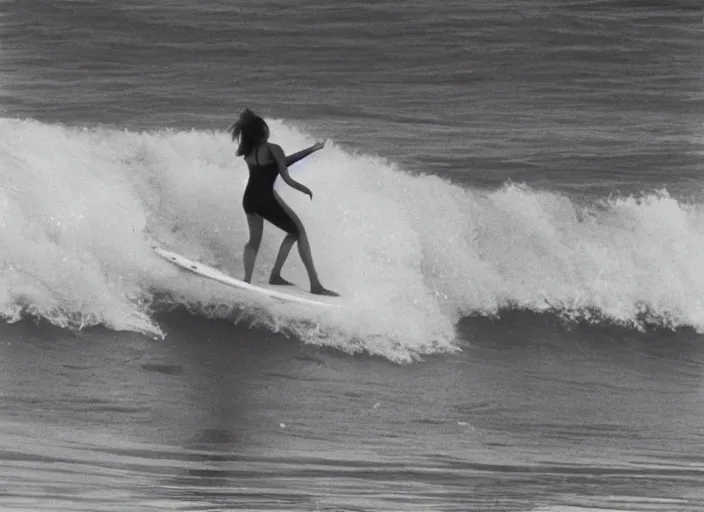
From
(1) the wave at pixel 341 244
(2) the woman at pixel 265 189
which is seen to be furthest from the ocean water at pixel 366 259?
(2) the woman at pixel 265 189

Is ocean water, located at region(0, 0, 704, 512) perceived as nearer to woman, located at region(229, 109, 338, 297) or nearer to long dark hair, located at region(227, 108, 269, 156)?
woman, located at region(229, 109, 338, 297)

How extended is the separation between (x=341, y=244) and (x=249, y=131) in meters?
2.17

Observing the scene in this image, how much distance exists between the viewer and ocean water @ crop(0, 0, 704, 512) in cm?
619

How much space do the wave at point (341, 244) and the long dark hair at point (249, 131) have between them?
4.01 ft

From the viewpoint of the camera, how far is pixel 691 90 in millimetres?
16500

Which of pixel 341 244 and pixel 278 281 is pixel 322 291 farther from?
pixel 341 244

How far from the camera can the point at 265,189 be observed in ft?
28.2

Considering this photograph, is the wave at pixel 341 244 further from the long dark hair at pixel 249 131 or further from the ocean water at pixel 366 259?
the long dark hair at pixel 249 131

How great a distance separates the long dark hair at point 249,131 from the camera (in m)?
8.27

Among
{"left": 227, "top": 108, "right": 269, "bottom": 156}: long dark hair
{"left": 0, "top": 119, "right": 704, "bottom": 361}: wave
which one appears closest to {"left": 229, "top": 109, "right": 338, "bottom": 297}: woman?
{"left": 227, "top": 108, "right": 269, "bottom": 156}: long dark hair

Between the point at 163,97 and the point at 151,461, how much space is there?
10.2m

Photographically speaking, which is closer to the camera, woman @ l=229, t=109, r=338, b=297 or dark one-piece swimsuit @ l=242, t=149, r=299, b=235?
woman @ l=229, t=109, r=338, b=297

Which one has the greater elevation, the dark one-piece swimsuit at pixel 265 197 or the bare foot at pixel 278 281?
the dark one-piece swimsuit at pixel 265 197

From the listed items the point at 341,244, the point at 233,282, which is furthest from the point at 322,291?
the point at 341,244
